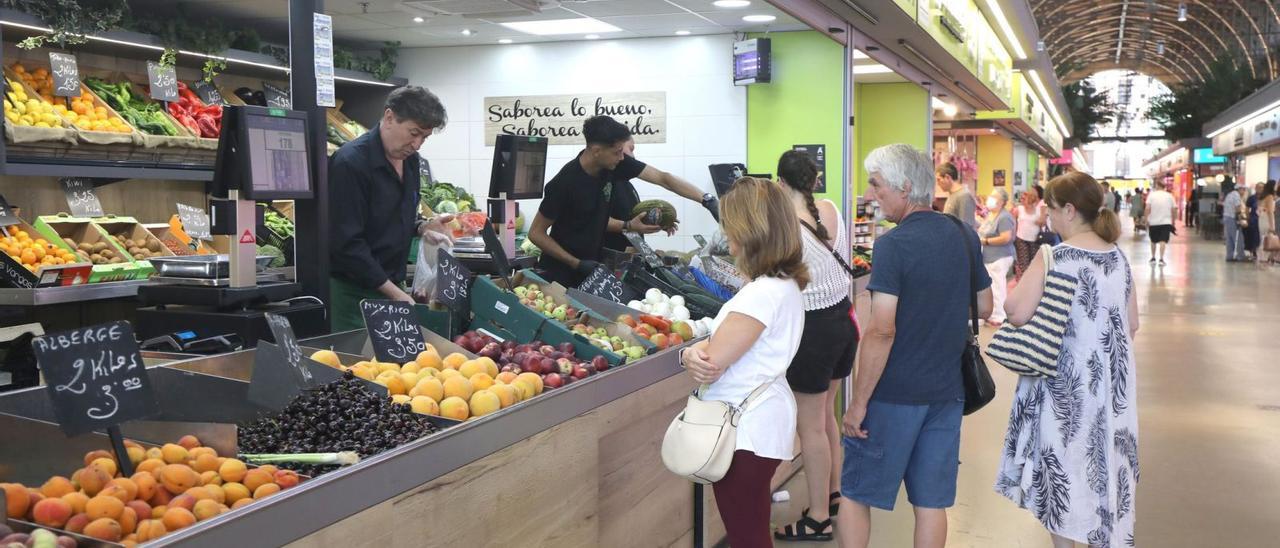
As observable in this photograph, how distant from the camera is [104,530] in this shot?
1726 mm

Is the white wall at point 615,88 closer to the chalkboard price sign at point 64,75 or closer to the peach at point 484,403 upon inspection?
the chalkboard price sign at point 64,75

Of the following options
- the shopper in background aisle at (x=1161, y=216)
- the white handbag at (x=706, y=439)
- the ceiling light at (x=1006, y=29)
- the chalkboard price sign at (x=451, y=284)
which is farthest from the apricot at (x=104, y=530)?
the shopper in background aisle at (x=1161, y=216)

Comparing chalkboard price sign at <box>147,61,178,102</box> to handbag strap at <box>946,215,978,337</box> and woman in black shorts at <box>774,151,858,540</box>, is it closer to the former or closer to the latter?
woman in black shorts at <box>774,151,858,540</box>

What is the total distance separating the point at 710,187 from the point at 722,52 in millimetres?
1118

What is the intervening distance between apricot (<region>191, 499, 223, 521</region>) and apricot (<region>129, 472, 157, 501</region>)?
0.16m

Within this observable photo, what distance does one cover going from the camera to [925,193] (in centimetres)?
322

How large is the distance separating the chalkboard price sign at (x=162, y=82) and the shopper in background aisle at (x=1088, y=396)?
18.2 feet

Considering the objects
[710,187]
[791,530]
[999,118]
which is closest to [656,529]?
[791,530]

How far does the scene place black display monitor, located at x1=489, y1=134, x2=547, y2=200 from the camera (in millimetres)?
5250

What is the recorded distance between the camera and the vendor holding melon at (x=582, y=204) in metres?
4.72

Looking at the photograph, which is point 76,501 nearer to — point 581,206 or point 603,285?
point 603,285

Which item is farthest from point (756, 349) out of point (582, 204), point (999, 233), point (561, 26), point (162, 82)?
point (999, 233)

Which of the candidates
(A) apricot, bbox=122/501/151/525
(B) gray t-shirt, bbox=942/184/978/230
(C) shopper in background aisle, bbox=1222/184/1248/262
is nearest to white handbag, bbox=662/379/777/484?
(A) apricot, bbox=122/501/151/525

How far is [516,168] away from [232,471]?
134 inches
